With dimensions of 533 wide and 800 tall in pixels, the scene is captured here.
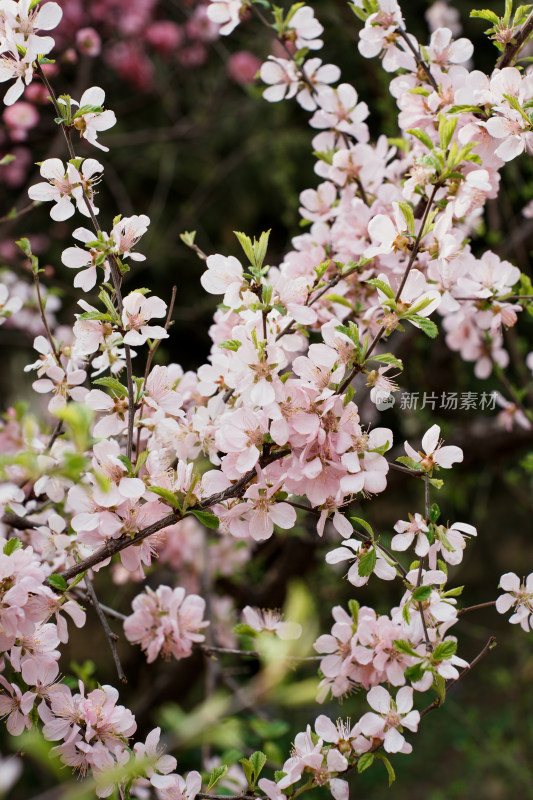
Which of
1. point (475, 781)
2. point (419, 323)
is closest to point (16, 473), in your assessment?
point (419, 323)

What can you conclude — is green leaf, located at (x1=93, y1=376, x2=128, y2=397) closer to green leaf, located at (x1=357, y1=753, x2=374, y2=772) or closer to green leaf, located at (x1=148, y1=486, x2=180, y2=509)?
green leaf, located at (x1=148, y1=486, x2=180, y2=509)

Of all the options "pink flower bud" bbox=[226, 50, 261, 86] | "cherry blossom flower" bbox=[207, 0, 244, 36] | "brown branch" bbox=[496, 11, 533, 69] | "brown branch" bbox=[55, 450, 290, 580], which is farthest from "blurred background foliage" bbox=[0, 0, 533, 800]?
"brown branch" bbox=[55, 450, 290, 580]

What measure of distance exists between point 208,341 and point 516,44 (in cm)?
225

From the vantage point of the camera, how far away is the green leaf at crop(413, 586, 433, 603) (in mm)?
751

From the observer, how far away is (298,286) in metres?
0.77

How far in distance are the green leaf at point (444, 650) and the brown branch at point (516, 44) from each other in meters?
0.75

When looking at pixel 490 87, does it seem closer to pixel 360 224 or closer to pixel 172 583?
pixel 360 224

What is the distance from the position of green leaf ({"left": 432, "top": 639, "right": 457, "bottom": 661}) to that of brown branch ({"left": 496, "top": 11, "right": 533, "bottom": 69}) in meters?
0.75

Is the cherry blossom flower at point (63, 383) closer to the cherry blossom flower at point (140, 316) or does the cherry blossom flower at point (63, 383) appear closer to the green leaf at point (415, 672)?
the cherry blossom flower at point (140, 316)

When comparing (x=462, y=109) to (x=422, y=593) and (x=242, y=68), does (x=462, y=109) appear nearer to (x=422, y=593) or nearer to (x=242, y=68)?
(x=422, y=593)

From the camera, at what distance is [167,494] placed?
0.72 metres

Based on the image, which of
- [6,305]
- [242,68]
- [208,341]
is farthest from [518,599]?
[242,68]

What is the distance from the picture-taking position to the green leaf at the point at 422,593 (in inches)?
29.6

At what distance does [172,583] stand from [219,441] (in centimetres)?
160
